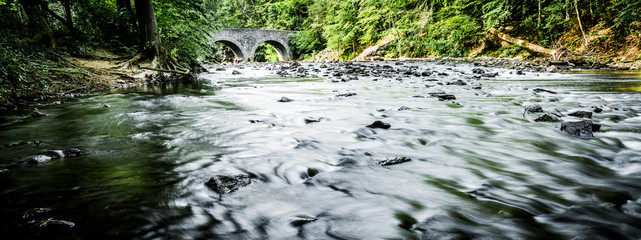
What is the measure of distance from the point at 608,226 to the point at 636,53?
11.8 m

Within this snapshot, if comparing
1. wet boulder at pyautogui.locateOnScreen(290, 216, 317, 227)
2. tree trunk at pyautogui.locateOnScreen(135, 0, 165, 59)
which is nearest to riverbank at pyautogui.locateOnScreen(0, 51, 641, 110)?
Result: tree trunk at pyautogui.locateOnScreen(135, 0, 165, 59)

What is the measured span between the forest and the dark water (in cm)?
370

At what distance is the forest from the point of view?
21.8ft

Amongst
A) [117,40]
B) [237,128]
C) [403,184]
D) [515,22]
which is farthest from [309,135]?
[515,22]

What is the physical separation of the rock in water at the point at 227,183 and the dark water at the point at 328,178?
5cm

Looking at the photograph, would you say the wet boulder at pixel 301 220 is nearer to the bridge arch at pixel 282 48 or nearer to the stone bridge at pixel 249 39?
the stone bridge at pixel 249 39

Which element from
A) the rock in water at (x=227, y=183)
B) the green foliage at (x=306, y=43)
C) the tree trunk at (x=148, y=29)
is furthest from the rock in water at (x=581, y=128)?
the green foliage at (x=306, y=43)

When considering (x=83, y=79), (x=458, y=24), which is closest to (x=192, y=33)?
(x=83, y=79)

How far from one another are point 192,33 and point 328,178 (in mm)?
10478

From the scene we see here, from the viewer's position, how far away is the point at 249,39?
3834 cm

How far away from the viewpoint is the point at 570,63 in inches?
412

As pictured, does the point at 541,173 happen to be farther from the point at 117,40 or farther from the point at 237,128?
the point at 117,40

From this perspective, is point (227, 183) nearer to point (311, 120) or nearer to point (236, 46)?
point (311, 120)

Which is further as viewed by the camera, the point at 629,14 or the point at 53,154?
the point at 629,14
